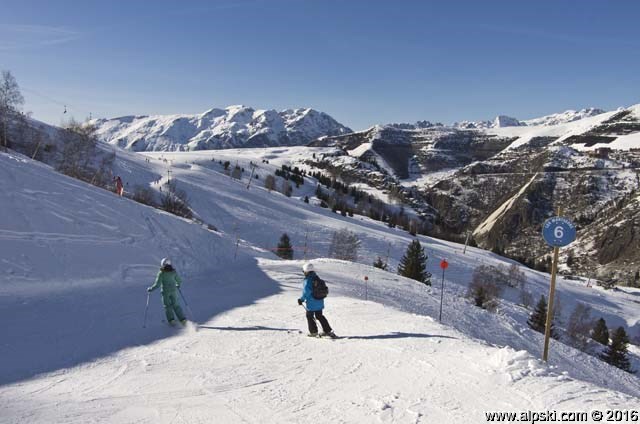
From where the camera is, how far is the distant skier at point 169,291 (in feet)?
39.7

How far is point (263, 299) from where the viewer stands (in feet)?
54.9

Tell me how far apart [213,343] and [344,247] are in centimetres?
4932

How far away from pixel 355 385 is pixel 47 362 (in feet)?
21.5

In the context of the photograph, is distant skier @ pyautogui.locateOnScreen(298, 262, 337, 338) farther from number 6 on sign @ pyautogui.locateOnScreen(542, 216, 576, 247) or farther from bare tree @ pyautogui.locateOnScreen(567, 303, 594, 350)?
bare tree @ pyautogui.locateOnScreen(567, 303, 594, 350)

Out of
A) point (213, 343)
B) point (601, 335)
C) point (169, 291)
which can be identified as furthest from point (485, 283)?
point (213, 343)

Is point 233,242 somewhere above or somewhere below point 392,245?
above

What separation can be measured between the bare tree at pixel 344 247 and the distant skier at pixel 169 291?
4524 cm

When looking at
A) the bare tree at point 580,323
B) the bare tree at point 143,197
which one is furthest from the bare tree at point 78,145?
the bare tree at point 580,323

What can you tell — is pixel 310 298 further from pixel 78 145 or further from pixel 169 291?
pixel 78 145

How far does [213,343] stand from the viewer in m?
10.4

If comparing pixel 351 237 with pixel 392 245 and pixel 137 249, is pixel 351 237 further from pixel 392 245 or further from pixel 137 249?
pixel 137 249

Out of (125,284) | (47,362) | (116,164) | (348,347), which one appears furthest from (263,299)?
(116,164)

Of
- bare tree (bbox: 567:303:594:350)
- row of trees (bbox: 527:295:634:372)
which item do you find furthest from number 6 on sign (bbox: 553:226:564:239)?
bare tree (bbox: 567:303:594:350)

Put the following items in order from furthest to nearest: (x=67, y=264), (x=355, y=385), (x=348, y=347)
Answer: (x=67, y=264), (x=348, y=347), (x=355, y=385)
